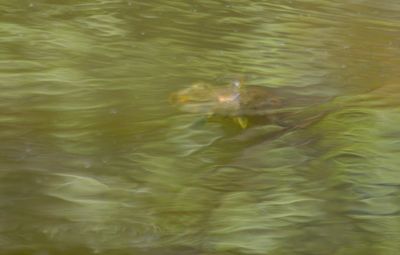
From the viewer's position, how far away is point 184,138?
1940mm

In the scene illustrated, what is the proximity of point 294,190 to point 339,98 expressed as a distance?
17.9 inches

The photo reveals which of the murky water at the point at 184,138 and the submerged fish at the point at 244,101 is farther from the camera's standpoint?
the submerged fish at the point at 244,101

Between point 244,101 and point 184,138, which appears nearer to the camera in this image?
point 184,138

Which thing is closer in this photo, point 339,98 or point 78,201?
point 78,201

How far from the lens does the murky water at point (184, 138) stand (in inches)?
63.9

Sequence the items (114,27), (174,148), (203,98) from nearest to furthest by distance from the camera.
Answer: (174,148) < (203,98) < (114,27)

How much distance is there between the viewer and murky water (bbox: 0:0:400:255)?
1622mm

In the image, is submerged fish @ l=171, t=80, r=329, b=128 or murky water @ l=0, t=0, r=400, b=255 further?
submerged fish @ l=171, t=80, r=329, b=128

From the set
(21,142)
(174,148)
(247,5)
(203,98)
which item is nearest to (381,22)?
(247,5)

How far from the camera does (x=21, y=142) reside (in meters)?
1.85

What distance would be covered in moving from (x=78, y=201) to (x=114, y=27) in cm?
89

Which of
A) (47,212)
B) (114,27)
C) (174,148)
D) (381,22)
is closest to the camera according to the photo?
(47,212)

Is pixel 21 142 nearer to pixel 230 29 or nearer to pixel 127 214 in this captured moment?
pixel 127 214

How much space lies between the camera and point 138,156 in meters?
1.86
